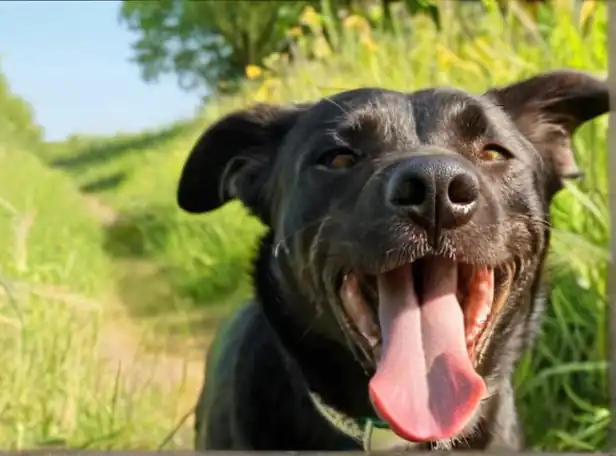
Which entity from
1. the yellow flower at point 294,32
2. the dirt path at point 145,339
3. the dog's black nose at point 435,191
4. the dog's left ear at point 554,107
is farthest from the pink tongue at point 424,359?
the yellow flower at point 294,32

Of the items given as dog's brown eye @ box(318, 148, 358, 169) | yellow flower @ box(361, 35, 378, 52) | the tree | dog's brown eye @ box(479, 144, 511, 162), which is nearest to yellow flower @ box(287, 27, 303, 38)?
the tree

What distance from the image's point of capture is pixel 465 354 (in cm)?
112

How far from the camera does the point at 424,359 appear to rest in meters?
1.12

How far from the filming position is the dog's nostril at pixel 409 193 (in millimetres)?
1021

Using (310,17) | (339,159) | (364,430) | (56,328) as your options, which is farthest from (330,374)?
(310,17)

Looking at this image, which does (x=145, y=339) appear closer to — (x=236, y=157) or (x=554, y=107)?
(x=236, y=157)

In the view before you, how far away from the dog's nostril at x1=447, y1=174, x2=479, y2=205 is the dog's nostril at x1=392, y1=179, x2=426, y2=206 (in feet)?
0.12

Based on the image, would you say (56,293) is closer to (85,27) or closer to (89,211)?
(89,211)

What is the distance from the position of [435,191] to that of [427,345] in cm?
24

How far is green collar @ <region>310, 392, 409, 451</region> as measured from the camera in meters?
1.26

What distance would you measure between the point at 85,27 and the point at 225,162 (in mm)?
348

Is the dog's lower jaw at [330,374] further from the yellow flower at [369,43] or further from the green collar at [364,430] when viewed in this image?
the yellow flower at [369,43]

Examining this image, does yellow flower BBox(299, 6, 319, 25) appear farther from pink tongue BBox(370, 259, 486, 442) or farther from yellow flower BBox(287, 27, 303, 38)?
pink tongue BBox(370, 259, 486, 442)

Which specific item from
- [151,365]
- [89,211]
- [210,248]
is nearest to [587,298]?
[210,248]
